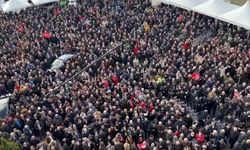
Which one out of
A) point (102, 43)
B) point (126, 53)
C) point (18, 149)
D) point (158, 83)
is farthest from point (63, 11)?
point (18, 149)

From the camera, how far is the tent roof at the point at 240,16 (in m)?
22.9

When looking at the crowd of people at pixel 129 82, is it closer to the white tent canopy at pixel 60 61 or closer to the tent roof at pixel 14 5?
the white tent canopy at pixel 60 61

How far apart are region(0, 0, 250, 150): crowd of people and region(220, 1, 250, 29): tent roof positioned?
54 centimetres

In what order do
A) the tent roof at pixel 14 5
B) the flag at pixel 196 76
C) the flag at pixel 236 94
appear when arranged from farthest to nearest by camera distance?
the tent roof at pixel 14 5, the flag at pixel 196 76, the flag at pixel 236 94

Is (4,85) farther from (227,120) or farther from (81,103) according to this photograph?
(227,120)

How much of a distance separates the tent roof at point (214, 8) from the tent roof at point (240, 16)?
0.44 meters

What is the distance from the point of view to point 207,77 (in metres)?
19.2

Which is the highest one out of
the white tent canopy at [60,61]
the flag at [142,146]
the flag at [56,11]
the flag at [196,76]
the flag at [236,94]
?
the flag at [196,76]

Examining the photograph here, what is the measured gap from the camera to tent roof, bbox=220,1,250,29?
22900mm

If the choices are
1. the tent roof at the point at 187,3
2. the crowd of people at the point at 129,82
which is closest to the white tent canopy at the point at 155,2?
the crowd of people at the point at 129,82

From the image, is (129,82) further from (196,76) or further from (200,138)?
(200,138)

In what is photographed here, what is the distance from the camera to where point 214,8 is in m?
24.5

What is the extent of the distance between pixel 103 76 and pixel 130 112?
3.51m

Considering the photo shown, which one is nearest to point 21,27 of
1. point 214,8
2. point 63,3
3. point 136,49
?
point 63,3
